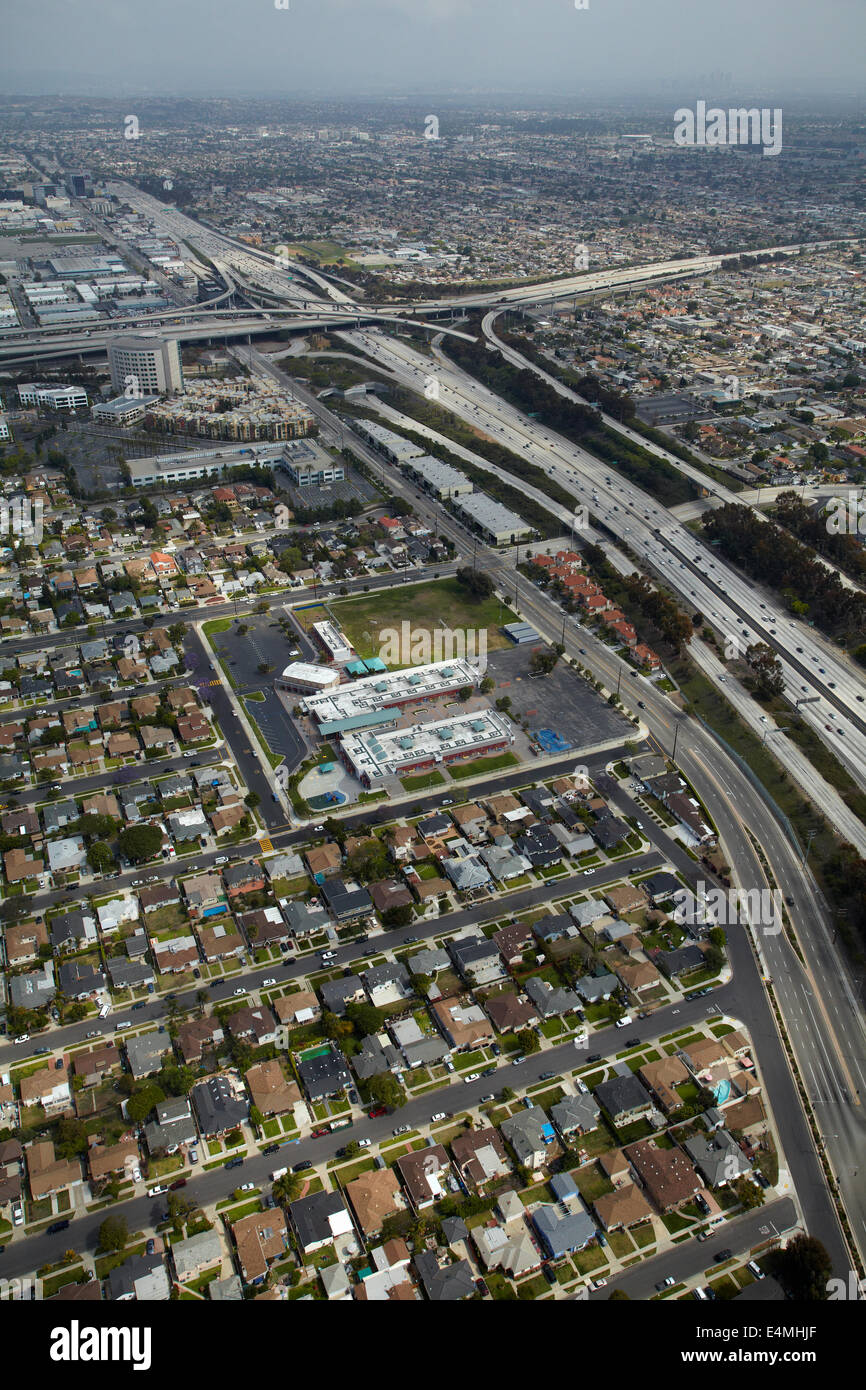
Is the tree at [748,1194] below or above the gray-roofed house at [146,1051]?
below

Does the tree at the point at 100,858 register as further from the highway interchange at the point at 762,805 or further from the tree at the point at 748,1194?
the tree at the point at 748,1194

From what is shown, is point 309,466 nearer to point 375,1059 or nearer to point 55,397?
point 55,397

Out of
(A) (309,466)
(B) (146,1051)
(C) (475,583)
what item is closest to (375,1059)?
(B) (146,1051)

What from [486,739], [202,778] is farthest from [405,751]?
[202,778]

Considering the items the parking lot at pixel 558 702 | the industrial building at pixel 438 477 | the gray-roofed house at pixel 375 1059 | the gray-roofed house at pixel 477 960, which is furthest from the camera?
the industrial building at pixel 438 477

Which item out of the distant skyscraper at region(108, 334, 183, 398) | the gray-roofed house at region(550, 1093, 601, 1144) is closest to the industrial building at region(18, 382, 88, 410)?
the distant skyscraper at region(108, 334, 183, 398)

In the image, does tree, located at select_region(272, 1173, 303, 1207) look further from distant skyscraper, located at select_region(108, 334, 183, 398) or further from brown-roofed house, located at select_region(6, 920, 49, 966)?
distant skyscraper, located at select_region(108, 334, 183, 398)

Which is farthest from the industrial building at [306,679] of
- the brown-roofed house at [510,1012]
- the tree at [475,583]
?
the brown-roofed house at [510,1012]
